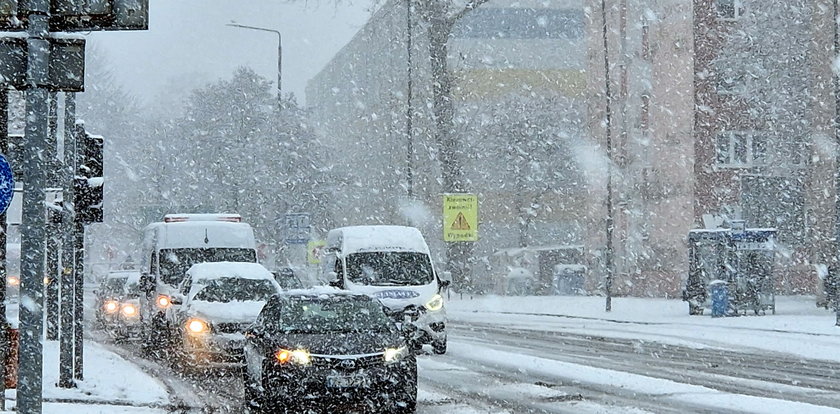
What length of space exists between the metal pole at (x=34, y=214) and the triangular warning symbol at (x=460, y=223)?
3186 centimetres

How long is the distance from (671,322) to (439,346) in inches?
462

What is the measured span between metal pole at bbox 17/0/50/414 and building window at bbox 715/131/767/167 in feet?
138

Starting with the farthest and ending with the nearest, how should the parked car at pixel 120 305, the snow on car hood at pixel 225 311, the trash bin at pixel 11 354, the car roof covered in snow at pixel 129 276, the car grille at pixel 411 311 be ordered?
the car roof covered in snow at pixel 129 276
the parked car at pixel 120 305
the car grille at pixel 411 311
the snow on car hood at pixel 225 311
the trash bin at pixel 11 354

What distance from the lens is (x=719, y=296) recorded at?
109 ft

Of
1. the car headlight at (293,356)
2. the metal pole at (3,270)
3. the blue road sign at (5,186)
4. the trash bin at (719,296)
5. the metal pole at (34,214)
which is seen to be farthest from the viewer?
the trash bin at (719,296)

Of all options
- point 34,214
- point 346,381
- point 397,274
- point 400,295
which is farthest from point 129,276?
point 34,214

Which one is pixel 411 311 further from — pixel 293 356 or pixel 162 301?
pixel 293 356

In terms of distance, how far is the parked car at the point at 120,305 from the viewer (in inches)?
1097

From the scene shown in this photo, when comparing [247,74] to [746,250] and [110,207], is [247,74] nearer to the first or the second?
[110,207]

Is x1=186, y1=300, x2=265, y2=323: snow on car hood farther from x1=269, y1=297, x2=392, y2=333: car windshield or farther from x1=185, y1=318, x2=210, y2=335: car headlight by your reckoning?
x1=269, y1=297, x2=392, y2=333: car windshield

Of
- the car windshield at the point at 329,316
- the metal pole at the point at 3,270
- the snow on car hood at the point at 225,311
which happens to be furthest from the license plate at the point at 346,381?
the snow on car hood at the point at 225,311

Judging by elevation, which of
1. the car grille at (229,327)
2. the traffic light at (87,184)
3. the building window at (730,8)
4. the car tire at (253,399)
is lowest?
the car tire at (253,399)

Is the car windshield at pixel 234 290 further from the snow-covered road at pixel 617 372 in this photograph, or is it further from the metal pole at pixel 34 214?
the metal pole at pixel 34 214

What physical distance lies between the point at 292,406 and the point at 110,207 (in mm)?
76449
